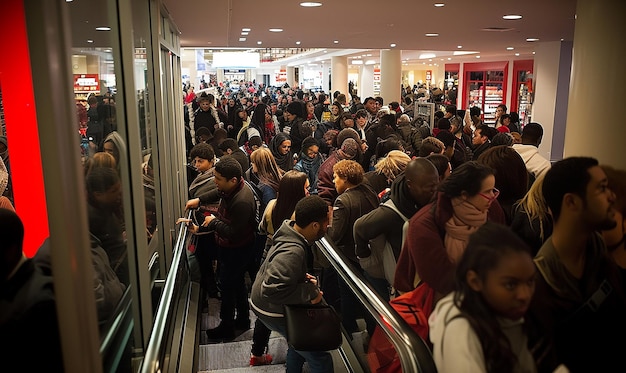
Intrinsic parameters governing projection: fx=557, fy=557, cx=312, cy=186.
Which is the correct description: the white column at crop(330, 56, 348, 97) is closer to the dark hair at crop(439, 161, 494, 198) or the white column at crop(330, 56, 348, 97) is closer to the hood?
the hood

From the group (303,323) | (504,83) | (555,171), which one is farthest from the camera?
(504,83)

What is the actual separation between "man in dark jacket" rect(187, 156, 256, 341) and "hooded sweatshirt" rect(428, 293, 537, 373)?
3.10 metres

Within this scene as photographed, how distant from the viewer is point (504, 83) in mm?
25688

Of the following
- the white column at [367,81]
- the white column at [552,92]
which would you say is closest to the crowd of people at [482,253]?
the white column at [552,92]

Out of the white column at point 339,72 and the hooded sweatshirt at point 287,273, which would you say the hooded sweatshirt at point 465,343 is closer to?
the hooded sweatshirt at point 287,273

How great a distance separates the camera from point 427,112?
1105 cm

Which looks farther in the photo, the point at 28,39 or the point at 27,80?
the point at 27,80

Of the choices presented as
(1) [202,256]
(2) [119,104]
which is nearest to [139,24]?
(2) [119,104]

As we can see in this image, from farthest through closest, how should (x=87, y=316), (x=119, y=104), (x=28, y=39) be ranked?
(x=119, y=104), (x=87, y=316), (x=28, y=39)

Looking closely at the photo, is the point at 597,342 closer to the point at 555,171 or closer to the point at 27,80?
the point at 555,171

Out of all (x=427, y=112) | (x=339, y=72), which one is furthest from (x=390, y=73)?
(x=427, y=112)

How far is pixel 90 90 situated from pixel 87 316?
1.55m

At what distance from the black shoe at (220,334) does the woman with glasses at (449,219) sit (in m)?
3.22

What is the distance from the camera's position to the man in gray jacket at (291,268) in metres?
3.39
